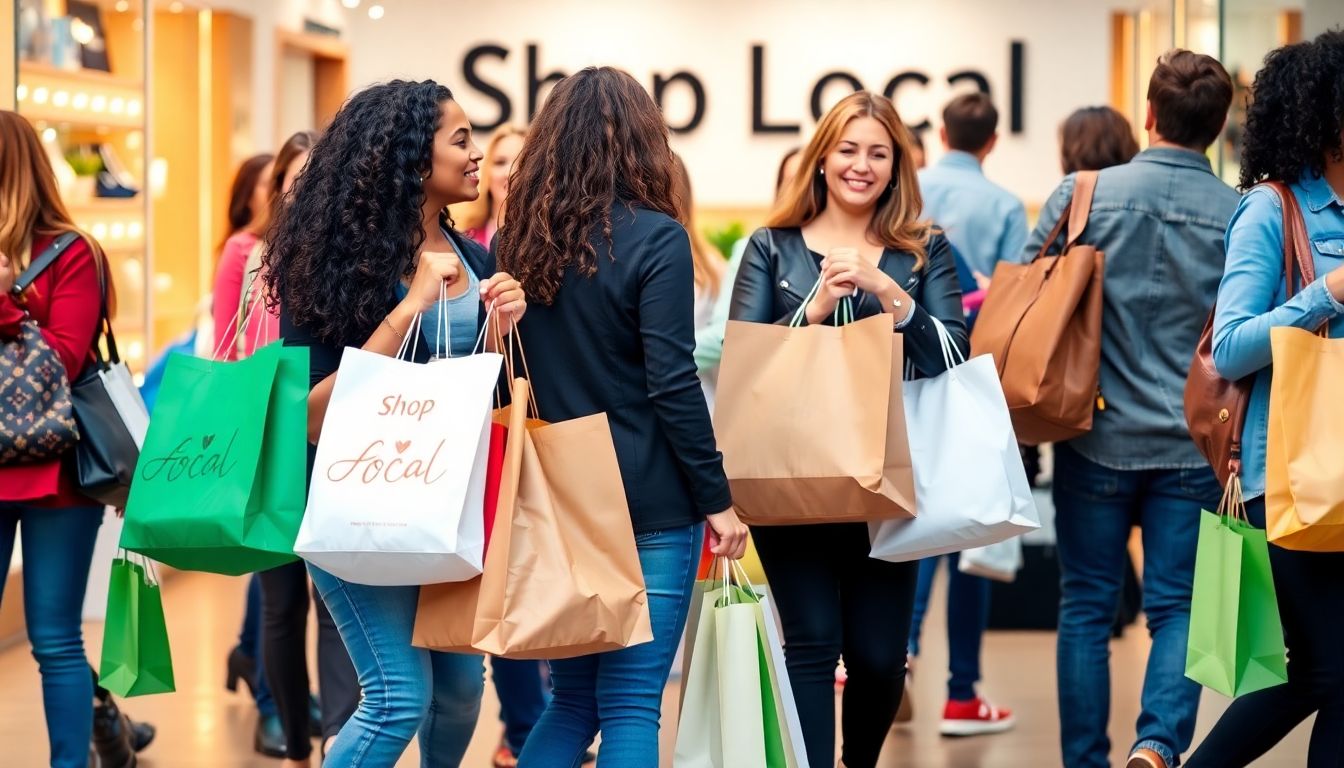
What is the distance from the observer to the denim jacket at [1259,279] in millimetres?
2795

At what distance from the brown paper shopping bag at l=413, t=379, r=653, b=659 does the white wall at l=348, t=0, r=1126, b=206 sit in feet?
29.5

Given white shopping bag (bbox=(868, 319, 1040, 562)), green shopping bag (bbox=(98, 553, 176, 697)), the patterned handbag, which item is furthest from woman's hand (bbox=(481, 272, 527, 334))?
the patterned handbag

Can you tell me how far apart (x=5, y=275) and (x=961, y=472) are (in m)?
1.89

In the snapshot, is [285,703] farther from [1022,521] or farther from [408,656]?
[1022,521]

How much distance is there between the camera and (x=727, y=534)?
2.69m

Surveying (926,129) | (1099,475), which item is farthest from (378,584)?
(926,129)

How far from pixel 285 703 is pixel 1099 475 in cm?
193

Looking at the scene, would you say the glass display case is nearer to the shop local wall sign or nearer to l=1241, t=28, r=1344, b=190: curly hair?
the shop local wall sign

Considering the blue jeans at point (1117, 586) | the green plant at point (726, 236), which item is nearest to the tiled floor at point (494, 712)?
the blue jeans at point (1117, 586)

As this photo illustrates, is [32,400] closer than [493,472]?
No

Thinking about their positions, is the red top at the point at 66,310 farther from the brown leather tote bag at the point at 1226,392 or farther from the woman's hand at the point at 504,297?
the brown leather tote bag at the point at 1226,392

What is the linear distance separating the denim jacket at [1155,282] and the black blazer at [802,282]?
43 cm

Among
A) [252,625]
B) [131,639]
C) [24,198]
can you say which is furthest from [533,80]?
[131,639]

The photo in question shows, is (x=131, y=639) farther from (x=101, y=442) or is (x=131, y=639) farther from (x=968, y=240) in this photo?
(x=968, y=240)
